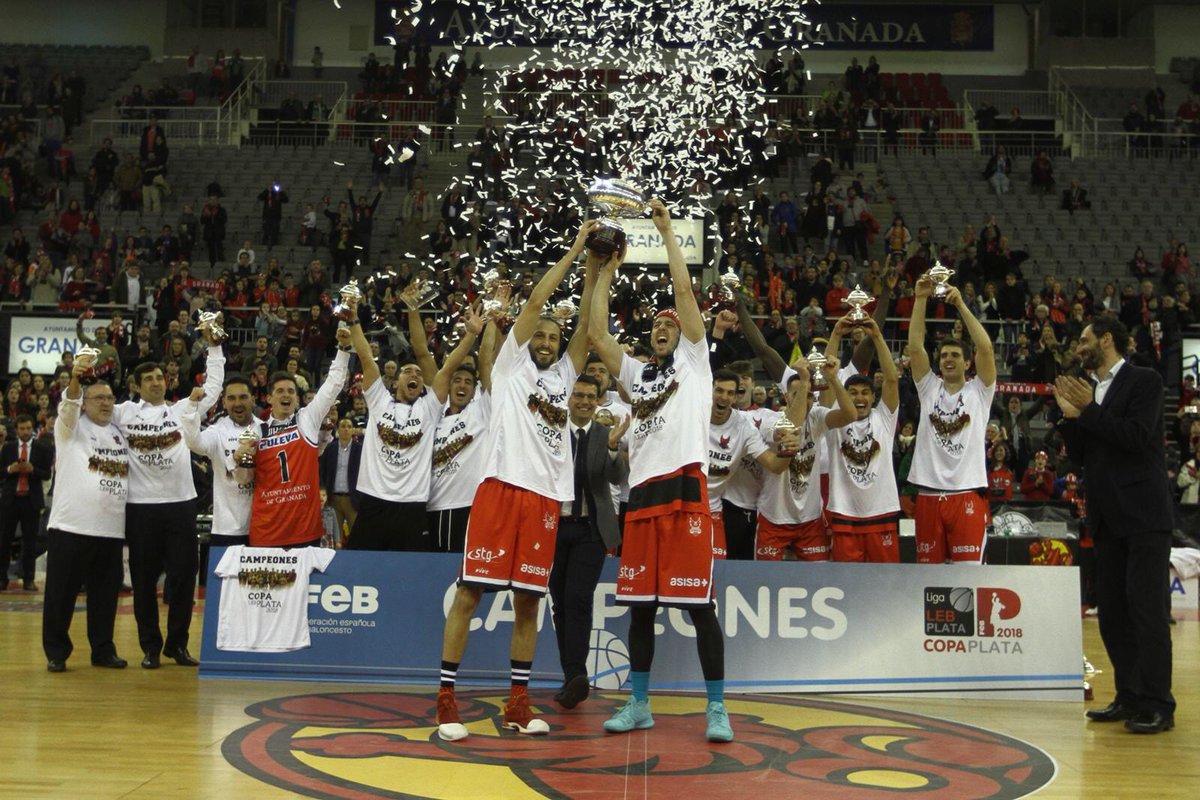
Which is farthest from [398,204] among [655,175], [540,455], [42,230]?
[540,455]

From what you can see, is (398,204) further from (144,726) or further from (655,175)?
(144,726)

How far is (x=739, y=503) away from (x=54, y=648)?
15.5 ft

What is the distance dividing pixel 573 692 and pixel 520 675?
29.7 inches

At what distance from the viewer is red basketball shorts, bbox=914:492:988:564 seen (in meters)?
8.06

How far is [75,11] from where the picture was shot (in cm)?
3281

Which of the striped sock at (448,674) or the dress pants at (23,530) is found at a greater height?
the dress pants at (23,530)

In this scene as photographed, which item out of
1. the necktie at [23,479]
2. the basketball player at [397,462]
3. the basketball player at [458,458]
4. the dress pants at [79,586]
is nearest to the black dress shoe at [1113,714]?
the basketball player at [458,458]

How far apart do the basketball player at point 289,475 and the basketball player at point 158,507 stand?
0.62 metres

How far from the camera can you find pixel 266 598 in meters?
7.96

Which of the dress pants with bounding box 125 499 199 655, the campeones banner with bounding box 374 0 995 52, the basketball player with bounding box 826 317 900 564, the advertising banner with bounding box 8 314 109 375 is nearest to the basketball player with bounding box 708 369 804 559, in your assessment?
the basketball player with bounding box 826 317 900 564

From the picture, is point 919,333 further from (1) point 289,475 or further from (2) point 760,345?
(1) point 289,475

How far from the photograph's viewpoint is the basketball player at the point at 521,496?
6.32 m

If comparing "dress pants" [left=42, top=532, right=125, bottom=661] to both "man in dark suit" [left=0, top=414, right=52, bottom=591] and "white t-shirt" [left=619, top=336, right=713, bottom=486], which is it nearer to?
"white t-shirt" [left=619, top=336, right=713, bottom=486]

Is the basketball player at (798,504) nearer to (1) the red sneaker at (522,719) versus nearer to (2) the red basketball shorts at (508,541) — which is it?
(2) the red basketball shorts at (508,541)
